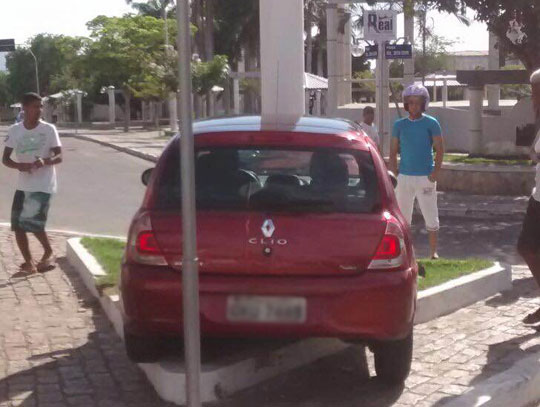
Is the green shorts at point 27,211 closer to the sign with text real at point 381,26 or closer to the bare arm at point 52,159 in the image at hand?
the bare arm at point 52,159

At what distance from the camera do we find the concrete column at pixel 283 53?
1034 cm

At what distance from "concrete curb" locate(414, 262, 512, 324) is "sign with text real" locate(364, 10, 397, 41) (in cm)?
854

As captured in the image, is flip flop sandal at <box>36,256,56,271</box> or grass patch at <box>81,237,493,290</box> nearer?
grass patch at <box>81,237,493,290</box>

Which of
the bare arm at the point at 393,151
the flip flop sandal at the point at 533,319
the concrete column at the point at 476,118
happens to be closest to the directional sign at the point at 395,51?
the concrete column at the point at 476,118

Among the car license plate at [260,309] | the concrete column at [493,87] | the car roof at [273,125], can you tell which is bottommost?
the car license plate at [260,309]

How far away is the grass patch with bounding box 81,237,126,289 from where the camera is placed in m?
8.14

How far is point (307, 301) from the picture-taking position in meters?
5.41

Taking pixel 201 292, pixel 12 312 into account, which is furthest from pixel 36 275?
pixel 201 292

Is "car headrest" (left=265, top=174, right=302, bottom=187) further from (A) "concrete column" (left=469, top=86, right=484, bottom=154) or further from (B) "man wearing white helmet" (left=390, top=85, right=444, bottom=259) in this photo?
(A) "concrete column" (left=469, top=86, right=484, bottom=154)

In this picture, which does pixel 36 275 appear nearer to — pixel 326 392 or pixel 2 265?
pixel 2 265

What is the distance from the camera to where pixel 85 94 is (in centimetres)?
7119

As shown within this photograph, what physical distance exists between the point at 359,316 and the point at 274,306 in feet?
1.52

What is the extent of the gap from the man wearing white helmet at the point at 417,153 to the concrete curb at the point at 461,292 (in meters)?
1.02

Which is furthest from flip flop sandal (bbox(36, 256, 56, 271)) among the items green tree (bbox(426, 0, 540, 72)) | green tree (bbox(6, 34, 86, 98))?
green tree (bbox(6, 34, 86, 98))
